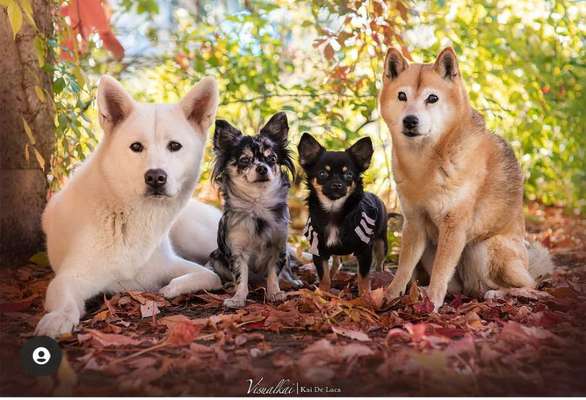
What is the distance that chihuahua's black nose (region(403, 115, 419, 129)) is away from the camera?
3.20 m

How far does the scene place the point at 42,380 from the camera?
2551 millimetres

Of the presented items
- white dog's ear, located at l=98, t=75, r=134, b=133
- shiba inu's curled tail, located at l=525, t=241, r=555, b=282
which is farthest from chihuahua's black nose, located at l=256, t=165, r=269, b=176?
shiba inu's curled tail, located at l=525, t=241, r=555, b=282

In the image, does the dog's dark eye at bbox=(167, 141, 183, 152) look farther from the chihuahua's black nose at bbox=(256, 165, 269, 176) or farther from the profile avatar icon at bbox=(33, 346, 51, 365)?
the profile avatar icon at bbox=(33, 346, 51, 365)

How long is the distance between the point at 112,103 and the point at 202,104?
1.54ft

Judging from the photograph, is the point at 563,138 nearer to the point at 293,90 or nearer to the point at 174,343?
the point at 293,90

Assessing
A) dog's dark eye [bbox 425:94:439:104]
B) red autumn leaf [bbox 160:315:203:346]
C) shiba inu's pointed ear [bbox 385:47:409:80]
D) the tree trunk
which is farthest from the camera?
the tree trunk

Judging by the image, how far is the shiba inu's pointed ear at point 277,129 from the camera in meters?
3.61

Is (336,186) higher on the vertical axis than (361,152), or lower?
lower

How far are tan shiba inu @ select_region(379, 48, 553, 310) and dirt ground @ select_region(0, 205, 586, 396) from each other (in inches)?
6.9

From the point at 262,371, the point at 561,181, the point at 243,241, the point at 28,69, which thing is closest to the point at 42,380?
the point at 262,371

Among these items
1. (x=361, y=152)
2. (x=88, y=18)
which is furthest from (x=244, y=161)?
(x=88, y=18)

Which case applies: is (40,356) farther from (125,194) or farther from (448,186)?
(448,186)

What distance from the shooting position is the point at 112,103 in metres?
3.33

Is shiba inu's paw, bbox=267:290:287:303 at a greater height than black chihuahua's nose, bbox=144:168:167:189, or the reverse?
black chihuahua's nose, bbox=144:168:167:189
